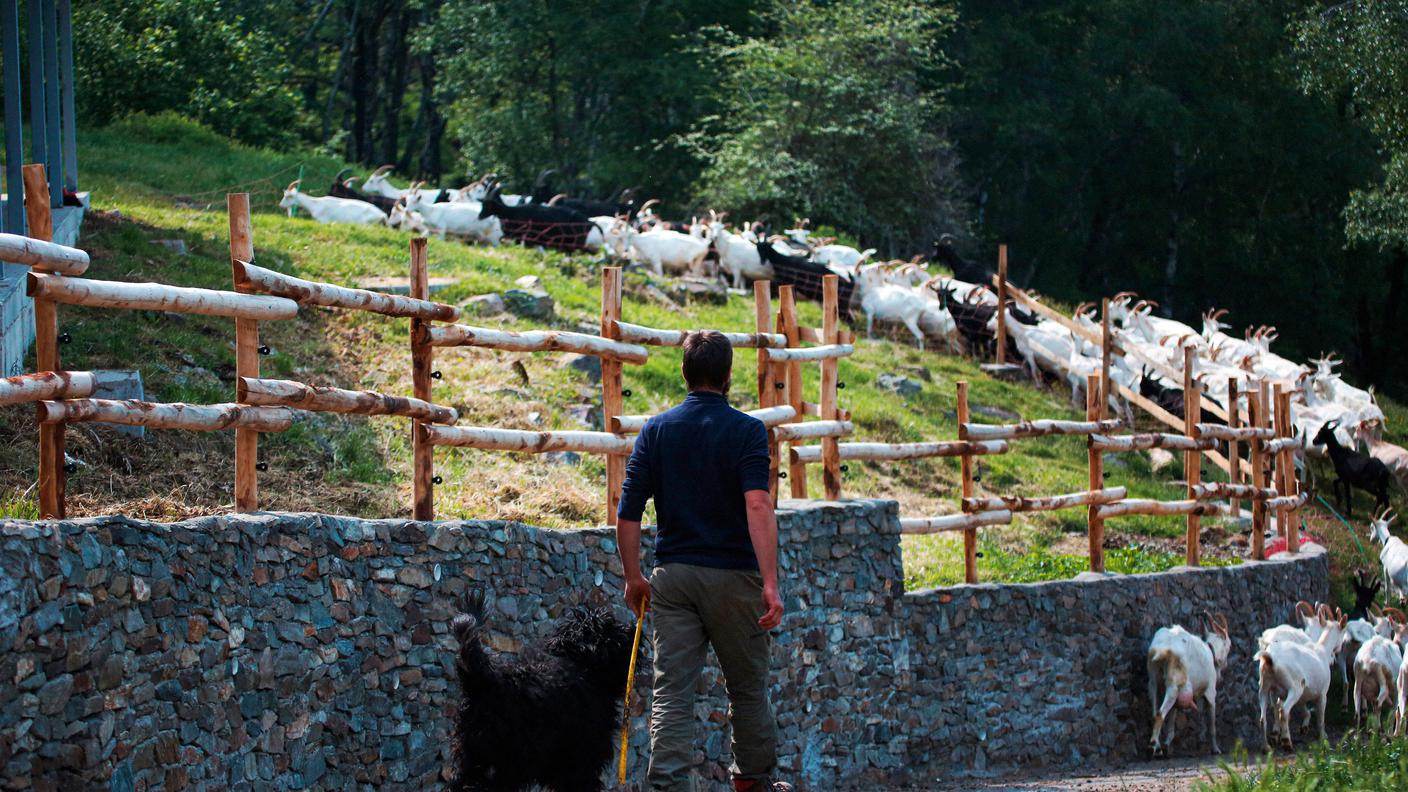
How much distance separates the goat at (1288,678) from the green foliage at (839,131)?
627 inches

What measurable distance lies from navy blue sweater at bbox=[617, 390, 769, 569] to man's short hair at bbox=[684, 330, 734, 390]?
8 centimetres

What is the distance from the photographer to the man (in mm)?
5750

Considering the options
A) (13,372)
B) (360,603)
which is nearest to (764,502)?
(360,603)

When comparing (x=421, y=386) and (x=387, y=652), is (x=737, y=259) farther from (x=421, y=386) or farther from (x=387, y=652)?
(x=387, y=652)

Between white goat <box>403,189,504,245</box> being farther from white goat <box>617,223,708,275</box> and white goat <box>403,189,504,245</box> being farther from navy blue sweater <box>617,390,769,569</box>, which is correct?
navy blue sweater <box>617,390,769,569</box>

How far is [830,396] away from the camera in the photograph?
986 centimetres

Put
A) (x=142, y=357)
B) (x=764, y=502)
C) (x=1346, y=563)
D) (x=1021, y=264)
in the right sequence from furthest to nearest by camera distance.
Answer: (x=1021, y=264)
(x=1346, y=563)
(x=142, y=357)
(x=764, y=502)

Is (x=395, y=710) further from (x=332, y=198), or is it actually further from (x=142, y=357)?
(x=332, y=198)

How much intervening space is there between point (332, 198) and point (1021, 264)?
20.4m

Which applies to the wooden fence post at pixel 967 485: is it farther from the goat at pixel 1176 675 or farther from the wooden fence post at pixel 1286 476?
the wooden fence post at pixel 1286 476

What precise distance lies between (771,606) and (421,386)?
2502 millimetres

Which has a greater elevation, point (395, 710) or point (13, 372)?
point (13, 372)

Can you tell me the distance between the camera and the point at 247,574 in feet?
20.1

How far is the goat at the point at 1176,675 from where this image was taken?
11398mm
